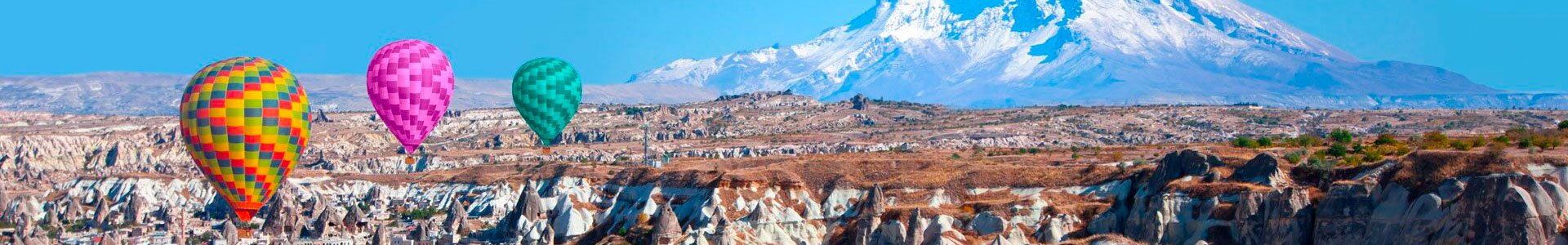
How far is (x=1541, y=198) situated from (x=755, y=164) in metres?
72.8

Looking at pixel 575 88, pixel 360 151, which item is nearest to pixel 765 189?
pixel 575 88

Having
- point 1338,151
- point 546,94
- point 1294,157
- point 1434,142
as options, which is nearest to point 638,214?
point 546,94

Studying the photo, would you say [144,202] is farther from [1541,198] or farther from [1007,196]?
[1541,198]

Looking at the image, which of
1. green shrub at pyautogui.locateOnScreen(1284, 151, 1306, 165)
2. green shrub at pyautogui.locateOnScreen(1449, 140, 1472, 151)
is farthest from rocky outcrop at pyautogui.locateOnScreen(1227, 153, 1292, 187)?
green shrub at pyautogui.locateOnScreen(1449, 140, 1472, 151)

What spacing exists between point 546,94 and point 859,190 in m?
13.1

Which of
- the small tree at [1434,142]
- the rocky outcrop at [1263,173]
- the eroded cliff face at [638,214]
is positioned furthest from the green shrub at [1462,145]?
the eroded cliff face at [638,214]

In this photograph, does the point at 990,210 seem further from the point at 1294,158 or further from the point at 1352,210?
the point at 1352,210

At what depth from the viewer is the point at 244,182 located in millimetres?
64750

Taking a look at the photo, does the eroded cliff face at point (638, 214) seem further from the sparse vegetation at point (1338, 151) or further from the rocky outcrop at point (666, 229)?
the sparse vegetation at point (1338, 151)

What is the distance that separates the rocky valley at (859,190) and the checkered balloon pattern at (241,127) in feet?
45.3

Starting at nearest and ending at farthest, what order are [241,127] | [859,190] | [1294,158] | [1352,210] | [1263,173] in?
[1352,210] < [1263,173] < [241,127] < [1294,158] < [859,190]

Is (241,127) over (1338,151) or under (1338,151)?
over

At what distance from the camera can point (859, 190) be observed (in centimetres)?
8381

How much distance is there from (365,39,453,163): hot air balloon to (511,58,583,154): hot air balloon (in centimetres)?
632
